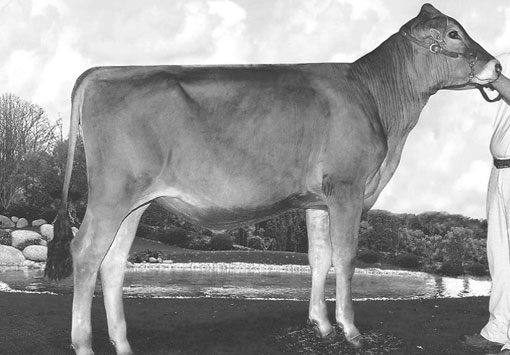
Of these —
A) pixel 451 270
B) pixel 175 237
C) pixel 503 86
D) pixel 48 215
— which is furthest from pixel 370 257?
pixel 503 86

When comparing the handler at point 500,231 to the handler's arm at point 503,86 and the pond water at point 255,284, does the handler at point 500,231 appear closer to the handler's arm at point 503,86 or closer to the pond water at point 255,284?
the handler's arm at point 503,86

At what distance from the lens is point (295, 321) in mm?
8461

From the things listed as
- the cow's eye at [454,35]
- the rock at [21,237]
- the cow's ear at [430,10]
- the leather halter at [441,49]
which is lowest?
the rock at [21,237]

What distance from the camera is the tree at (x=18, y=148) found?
140 ft

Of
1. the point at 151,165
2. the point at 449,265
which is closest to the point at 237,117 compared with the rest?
the point at 151,165

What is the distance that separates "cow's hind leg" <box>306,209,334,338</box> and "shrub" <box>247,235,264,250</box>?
1055 inches

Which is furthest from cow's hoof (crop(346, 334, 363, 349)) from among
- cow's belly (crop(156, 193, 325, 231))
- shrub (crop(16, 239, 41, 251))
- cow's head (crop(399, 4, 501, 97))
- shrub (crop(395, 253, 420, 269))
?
shrub (crop(16, 239, 41, 251))

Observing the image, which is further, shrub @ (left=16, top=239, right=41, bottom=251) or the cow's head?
shrub @ (left=16, top=239, right=41, bottom=251)

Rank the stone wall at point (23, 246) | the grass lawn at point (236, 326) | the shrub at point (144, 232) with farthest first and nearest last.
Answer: the shrub at point (144, 232)
the stone wall at point (23, 246)
the grass lawn at point (236, 326)

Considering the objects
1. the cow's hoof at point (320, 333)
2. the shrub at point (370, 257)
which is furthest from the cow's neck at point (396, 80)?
the shrub at point (370, 257)

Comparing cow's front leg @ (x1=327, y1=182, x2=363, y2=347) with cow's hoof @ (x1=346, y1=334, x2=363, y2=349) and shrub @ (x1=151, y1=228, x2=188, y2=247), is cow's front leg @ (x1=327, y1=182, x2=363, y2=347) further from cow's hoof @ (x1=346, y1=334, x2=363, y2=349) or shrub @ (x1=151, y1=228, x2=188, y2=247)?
shrub @ (x1=151, y1=228, x2=188, y2=247)

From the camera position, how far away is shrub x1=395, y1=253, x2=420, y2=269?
87.6 feet

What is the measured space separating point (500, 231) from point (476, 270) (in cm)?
1960

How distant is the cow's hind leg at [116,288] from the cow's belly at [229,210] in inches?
16.7
